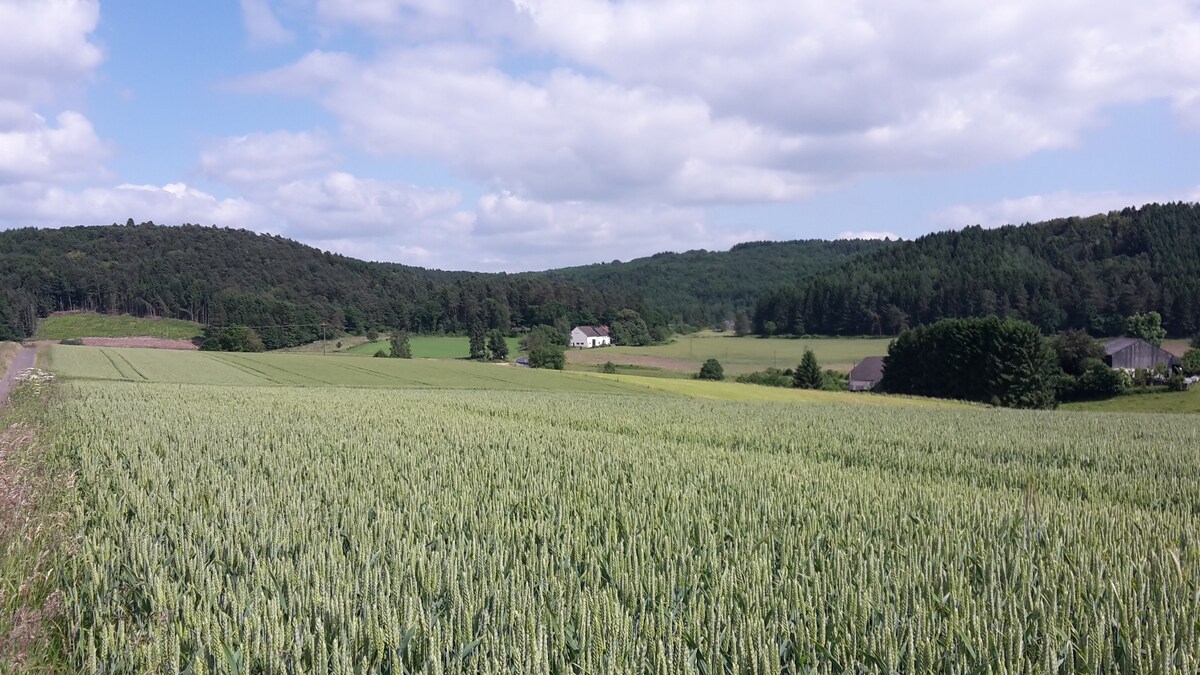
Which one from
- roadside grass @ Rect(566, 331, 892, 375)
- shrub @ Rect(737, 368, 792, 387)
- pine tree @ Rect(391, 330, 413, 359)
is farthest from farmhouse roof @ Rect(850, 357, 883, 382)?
pine tree @ Rect(391, 330, 413, 359)

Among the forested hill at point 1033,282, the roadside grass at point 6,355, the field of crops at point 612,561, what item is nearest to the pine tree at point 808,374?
the forested hill at point 1033,282

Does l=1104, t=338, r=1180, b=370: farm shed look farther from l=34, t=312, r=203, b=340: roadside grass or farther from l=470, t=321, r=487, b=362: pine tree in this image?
l=34, t=312, r=203, b=340: roadside grass

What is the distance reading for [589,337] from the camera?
116125mm

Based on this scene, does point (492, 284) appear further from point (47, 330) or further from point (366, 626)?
point (366, 626)

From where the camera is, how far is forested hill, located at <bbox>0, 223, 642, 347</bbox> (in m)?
102

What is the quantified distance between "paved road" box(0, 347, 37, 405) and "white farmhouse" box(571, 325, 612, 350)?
227ft

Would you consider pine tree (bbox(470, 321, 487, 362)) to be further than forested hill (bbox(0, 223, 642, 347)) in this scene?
No

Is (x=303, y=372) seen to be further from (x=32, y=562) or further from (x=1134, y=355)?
(x=1134, y=355)

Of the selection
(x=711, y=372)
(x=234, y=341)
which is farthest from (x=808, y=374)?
(x=234, y=341)

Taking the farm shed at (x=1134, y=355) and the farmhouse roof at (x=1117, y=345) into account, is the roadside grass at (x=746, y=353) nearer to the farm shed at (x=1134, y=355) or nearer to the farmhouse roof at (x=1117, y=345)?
the farmhouse roof at (x=1117, y=345)

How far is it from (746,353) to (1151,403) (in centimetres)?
4622

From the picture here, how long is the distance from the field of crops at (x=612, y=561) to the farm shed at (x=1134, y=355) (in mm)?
74564

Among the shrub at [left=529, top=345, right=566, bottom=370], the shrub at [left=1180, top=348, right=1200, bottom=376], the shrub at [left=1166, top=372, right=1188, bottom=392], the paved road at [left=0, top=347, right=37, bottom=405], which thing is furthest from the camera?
the shrub at [left=529, top=345, right=566, bottom=370]

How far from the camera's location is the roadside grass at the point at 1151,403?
55594mm
